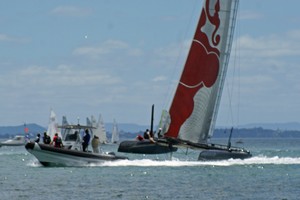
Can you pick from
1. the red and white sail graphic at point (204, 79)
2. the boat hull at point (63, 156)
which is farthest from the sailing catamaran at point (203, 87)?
the boat hull at point (63, 156)

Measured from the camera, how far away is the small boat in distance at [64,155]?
49.9 m

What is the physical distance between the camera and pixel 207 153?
2056 inches

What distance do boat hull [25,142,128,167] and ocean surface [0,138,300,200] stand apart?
1.49 feet

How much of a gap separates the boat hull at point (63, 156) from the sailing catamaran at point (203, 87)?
4.45 metres

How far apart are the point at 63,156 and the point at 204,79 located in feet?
32.5

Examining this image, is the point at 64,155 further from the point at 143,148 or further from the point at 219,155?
the point at 143,148

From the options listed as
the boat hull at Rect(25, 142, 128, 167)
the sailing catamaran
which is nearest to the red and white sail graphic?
the sailing catamaran

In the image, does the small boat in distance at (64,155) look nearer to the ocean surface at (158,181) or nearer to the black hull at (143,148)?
the ocean surface at (158,181)

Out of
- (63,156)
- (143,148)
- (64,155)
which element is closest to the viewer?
(64,155)

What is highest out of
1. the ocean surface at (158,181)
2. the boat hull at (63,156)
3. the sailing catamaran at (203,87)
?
the sailing catamaran at (203,87)

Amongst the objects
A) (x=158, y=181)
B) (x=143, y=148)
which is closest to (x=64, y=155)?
(x=158, y=181)

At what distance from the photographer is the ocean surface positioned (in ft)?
121

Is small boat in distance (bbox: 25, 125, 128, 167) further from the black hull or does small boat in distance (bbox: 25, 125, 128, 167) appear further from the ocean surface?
the black hull

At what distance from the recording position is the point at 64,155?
50.2m
